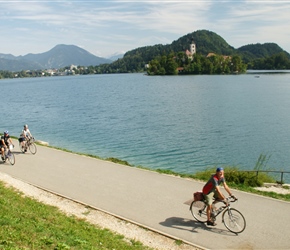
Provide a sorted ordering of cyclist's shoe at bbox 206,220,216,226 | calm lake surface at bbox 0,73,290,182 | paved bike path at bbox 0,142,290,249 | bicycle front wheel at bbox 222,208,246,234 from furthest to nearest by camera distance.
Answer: calm lake surface at bbox 0,73,290,182
cyclist's shoe at bbox 206,220,216,226
bicycle front wheel at bbox 222,208,246,234
paved bike path at bbox 0,142,290,249

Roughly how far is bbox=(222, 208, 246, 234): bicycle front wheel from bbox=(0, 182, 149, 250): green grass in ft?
9.24

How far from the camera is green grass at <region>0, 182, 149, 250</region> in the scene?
25.4 feet

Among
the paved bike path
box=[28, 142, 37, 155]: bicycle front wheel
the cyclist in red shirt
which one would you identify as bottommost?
the paved bike path

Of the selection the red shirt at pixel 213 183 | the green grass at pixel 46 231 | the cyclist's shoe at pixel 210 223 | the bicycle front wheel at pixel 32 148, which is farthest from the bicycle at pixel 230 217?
the bicycle front wheel at pixel 32 148

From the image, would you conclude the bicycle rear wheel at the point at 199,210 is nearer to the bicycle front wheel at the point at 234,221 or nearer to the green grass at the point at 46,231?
the bicycle front wheel at the point at 234,221

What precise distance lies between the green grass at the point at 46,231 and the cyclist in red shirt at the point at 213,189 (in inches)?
99.9

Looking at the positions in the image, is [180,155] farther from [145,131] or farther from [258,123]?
[258,123]

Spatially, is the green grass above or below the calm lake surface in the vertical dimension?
above

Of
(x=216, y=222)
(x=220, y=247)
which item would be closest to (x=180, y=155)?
(x=216, y=222)

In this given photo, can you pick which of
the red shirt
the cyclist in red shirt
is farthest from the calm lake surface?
the red shirt

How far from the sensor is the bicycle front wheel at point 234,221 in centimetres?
987

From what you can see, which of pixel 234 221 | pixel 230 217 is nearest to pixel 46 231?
pixel 230 217

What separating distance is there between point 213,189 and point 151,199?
3.39 meters

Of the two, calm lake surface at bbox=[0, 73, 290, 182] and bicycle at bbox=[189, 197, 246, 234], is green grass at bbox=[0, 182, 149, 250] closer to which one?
bicycle at bbox=[189, 197, 246, 234]
